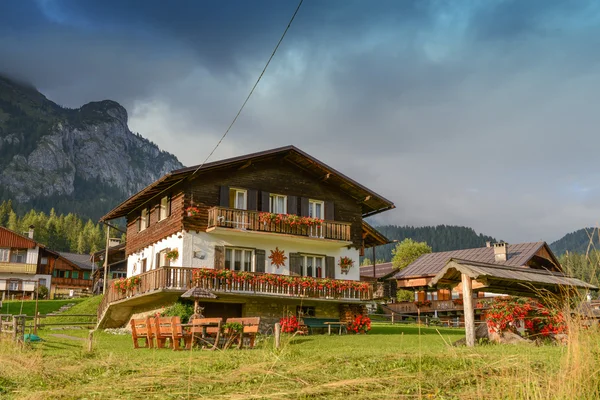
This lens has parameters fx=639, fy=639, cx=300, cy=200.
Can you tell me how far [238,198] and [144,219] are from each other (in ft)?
20.6

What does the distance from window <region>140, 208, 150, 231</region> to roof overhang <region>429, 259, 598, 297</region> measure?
17.1 meters

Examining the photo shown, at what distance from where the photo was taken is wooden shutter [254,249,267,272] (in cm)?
2706

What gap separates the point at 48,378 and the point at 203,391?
2726 mm

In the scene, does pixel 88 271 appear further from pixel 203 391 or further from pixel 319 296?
pixel 203 391

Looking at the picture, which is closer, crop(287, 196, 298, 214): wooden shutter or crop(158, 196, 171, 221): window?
crop(158, 196, 171, 221): window

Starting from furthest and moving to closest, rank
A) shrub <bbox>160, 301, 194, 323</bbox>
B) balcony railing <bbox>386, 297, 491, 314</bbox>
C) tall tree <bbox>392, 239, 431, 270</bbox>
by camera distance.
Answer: tall tree <bbox>392, 239, 431, 270</bbox>
balcony railing <bbox>386, 297, 491, 314</bbox>
shrub <bbox>160, 301, 194, 323</bbox>

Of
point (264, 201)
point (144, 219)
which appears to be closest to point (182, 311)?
point (264, 201)

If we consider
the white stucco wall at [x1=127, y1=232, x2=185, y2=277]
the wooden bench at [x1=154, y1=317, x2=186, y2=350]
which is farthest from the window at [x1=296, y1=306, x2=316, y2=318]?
the wooden bench at [x1=154, y1=317, x2=186, y2=350]

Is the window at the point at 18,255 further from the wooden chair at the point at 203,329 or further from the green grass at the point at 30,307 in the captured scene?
the wooden chair at the point at 203,329

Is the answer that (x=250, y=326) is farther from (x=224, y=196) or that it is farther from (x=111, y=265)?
(x=111, y=265)

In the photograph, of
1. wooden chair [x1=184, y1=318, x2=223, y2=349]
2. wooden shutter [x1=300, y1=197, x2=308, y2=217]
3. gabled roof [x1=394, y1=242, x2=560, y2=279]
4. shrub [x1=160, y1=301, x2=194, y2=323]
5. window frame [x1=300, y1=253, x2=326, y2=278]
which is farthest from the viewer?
gabled roof [x1=394, y1=242, x2=560, y2=279]

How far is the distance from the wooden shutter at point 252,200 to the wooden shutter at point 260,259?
1.87 m

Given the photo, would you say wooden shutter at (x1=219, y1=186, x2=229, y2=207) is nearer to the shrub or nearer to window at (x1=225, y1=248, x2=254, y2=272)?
window at (x1=225, y1=248, x2=254, y2=272)

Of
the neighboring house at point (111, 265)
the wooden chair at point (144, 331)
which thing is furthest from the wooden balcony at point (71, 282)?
the wooden chair at point (144, 331)
